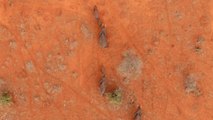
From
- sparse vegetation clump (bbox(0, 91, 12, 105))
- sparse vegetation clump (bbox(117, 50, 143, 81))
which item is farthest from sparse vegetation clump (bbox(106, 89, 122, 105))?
sparse vegetation clump (bbox(0, 91, 12, 105))

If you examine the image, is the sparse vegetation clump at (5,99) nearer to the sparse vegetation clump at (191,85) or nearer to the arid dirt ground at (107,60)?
the arid dirt ground at (107,60)

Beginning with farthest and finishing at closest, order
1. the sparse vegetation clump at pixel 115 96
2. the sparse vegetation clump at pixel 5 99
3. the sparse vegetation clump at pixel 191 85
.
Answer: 1. the sparse vegetation clump at pixel 5 99
2. the sparse vegetation clump at pixel 115 96
3. the sparse vegetation clump at pixel 191 85

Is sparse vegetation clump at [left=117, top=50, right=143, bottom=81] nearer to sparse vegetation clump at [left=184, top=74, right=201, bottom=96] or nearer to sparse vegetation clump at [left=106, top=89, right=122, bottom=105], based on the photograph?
sparse vegetation clump at [left=106, top=89, right=122, bottom=105]

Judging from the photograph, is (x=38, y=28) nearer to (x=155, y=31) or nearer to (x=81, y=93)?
(x=81, y=93)

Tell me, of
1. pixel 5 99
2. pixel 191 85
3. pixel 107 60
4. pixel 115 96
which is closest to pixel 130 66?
pixel 107 60

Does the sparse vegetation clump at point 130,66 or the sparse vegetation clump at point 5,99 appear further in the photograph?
the sparse vegetation clump at point 5,99

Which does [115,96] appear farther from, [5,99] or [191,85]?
[5,99]

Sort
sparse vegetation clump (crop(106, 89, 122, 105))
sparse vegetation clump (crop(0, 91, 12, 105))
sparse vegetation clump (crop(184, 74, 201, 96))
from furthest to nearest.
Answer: sparse vegetation clump (crop(0, 91, 12, 105))
sparse vegetation clump (crop(106, 89, 122, 105))
sparse vegetation clump (crop(184, 74, 201, 96))

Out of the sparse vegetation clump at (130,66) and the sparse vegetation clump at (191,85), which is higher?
the sparse vegetation clump at (130,66)

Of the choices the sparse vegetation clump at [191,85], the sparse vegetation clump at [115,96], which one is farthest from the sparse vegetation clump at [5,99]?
the sparse vegetation clump at [191,85]
